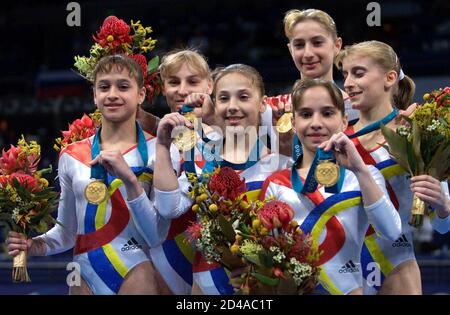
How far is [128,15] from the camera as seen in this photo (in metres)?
11.8

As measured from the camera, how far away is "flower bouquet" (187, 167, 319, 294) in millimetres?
2721

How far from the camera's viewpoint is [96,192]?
10.2ft

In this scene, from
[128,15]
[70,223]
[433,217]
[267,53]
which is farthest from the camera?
[128,15]

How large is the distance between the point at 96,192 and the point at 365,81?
1.11 meters

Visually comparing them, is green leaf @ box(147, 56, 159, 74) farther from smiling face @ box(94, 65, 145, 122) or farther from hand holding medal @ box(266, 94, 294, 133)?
hand holding medal @ box(266, 94, 294, 133)

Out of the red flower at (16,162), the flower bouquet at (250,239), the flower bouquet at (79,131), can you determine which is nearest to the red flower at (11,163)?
the red flower at (16,162)

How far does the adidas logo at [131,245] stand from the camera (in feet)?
10.5

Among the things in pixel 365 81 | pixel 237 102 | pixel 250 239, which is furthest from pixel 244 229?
pixel 365 81

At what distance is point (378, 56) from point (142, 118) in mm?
975

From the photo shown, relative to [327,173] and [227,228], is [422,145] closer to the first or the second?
[327,173]

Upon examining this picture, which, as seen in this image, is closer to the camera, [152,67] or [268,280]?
[268,280]

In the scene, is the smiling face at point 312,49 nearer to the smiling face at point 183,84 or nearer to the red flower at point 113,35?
the smiling face at point 183,84
